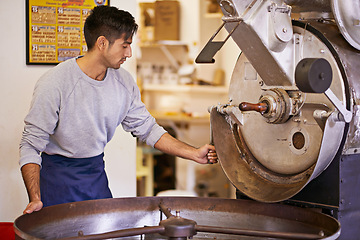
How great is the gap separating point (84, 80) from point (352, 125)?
3.57ft

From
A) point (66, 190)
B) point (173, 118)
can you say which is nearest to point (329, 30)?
point (66, 190)

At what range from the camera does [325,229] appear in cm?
155

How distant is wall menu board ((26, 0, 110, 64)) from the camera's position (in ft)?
9.28

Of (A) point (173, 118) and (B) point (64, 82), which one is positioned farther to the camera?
(A) point (173, 118)

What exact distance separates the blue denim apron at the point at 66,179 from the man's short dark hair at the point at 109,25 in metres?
0.49

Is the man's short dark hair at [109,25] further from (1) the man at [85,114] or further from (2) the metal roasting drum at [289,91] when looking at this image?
(2) the metal roasting drum at [289,91]

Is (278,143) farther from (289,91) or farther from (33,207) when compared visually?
(33,207)

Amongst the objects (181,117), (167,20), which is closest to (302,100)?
(181,117)

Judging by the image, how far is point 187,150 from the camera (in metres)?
2.18

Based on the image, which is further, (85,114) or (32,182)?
(85,114)

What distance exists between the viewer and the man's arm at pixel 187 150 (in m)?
2.04

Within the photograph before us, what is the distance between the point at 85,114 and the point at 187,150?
44cm

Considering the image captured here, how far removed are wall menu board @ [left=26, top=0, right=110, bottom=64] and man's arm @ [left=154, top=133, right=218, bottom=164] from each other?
2.96ft

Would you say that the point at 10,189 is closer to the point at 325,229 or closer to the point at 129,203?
the point at 129,203
